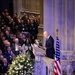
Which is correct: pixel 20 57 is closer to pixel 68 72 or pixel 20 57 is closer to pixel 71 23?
pixel 68 72

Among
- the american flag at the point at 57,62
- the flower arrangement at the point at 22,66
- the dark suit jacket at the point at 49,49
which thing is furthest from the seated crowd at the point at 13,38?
the american flag at the point at 57,62

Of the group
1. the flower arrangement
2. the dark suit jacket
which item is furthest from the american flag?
the dark suit jacket

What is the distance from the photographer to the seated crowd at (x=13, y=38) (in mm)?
14703

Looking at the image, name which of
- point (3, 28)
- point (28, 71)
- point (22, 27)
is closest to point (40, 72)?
point (28, 71)

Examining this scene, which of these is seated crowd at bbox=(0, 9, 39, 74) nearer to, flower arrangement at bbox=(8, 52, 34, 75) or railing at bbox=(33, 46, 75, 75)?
flower arrangement at bbox=(8, 52, 34, 75)

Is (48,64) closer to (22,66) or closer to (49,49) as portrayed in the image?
(22,66)

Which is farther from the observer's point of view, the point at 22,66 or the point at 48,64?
the point at 22,66

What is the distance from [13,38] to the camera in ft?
53.4

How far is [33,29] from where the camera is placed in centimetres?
2117

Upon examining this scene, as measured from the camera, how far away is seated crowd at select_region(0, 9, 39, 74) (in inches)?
579

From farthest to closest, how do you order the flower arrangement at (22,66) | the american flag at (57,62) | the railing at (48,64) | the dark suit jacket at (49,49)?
the dark suit jacket at (49,49) → the flower arrangement at (22,66) → the railing at (48,64) → the american flag at (57,62)

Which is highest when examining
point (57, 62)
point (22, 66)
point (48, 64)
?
point (57, 62)

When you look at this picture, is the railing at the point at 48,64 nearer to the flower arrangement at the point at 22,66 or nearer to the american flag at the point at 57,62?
the flower arrangement at the point at 22,66

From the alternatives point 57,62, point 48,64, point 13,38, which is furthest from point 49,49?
point 13,38
